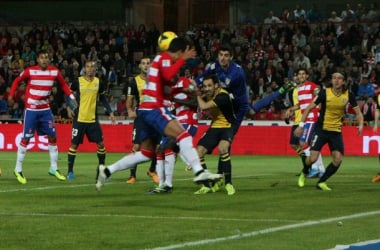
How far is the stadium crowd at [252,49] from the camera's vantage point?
35562 mm

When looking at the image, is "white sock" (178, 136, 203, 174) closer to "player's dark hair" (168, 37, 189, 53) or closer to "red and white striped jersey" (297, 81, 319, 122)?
"player's dark hair" (168, 37, 189, 53)

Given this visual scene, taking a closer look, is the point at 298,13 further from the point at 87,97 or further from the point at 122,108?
the point at 87,97

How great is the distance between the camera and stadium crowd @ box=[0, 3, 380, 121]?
3556cm

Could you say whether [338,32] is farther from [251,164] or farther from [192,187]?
[192,187]

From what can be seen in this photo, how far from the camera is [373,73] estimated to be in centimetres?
3431

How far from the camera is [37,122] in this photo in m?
19.9

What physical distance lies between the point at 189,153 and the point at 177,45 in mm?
1573

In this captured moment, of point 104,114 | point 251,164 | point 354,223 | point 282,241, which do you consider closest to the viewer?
point 282,241

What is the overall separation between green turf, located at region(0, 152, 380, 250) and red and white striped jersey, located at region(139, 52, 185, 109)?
1.49 metres

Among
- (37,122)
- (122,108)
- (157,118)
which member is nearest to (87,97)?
(37,122)

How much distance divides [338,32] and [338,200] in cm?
2429

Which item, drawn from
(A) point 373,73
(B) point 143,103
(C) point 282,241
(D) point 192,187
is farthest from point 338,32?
(C) point 282,241

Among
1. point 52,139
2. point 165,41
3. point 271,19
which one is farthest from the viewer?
point 271,19

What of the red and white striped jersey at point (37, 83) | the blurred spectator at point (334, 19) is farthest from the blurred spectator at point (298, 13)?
the red and white striped jersey at point (37, 83)
